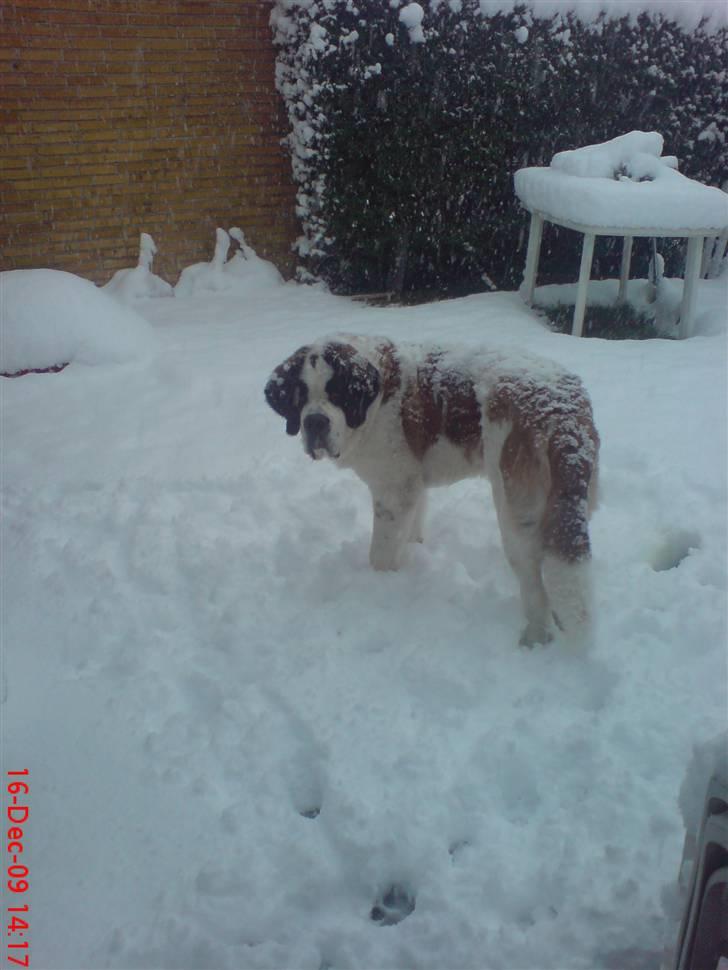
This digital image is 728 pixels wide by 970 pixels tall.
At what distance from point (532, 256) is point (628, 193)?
1.45 metres

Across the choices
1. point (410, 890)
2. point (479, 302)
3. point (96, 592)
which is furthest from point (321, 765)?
point (479, 302)

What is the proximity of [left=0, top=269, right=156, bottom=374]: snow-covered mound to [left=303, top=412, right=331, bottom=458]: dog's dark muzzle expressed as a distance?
3202 mm

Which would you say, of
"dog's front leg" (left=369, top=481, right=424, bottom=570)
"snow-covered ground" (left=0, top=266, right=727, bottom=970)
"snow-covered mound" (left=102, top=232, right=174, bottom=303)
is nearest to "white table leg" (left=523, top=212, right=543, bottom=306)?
"snow-covered ground" (left=0, top=266, right=727, bottom=970)

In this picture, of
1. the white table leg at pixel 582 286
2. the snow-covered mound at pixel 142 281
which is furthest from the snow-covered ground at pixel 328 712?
the snow-covered mound at pixel 142 281

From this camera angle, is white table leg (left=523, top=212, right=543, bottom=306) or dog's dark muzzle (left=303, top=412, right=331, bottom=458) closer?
dog's dark muzzle (left=303, top=412, right=331, bottom=458)

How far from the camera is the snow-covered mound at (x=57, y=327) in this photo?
18.0ft

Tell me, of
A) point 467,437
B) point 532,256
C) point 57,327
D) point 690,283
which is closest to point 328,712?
point 467,437

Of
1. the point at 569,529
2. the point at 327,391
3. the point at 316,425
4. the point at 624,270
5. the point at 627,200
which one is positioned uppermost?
the point at 627,200

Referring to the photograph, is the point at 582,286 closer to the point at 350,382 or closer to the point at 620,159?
the point at 620,159

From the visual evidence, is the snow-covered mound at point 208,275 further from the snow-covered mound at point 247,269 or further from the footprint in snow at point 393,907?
the footprint in snow at point 393,907

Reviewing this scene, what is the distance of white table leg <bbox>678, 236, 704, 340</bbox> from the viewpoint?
641 centimetres
